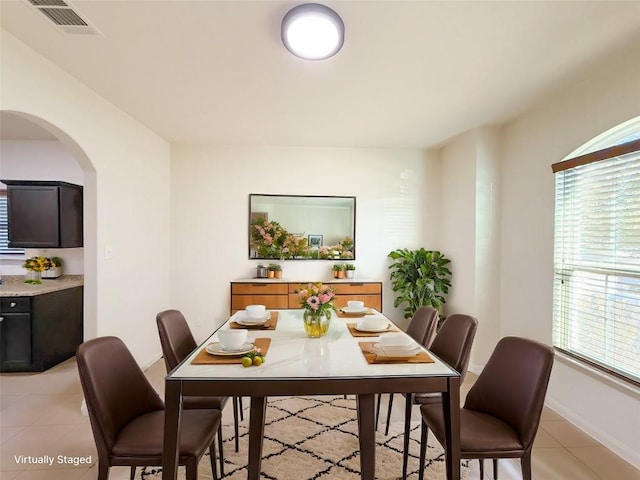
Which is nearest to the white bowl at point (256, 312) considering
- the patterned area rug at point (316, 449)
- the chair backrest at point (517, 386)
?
the patterned area rug at point (316, 449)

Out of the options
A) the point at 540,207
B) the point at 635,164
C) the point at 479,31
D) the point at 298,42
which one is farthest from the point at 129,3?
the point at 540,207

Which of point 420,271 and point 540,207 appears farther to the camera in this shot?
point 420,271

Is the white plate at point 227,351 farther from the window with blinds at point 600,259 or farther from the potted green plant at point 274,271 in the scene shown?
the potted green plant at point 274,271

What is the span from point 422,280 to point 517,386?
2430mm

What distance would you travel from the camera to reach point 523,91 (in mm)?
2832

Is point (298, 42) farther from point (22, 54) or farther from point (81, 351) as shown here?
point (81, 351)

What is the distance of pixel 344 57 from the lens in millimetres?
2314

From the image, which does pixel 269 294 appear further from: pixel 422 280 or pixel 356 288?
pixel 422 280

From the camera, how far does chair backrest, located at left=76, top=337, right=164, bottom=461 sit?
154 centimetres

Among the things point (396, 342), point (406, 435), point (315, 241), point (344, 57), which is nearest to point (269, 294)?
point (315, 241)

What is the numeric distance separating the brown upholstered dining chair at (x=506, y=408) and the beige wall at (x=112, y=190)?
2801 mm

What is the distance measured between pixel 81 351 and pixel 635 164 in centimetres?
331

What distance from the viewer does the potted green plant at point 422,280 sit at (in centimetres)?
420

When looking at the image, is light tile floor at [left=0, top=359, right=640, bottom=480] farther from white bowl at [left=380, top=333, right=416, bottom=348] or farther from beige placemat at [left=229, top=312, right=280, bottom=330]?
white bowl at [left=380, top=333, right=416, bottom=348]
